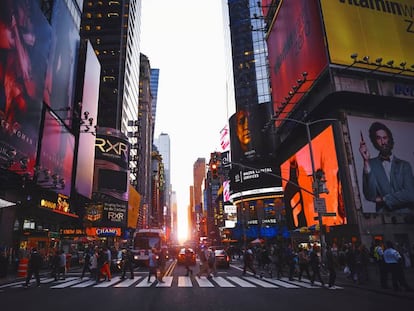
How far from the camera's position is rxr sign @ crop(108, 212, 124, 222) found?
64.2 m

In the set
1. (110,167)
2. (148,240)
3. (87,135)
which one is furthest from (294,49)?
(110,167)

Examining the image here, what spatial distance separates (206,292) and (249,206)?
2729 inches

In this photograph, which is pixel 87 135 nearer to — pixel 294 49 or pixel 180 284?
pixel 294 49

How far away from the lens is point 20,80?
25203 millimetres

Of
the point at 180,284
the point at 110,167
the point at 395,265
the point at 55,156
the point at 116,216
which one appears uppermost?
the point at 110,167

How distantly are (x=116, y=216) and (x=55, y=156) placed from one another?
3501cm

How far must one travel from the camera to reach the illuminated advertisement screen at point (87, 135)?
41.5 meters

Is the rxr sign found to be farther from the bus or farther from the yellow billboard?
the yellow billboard

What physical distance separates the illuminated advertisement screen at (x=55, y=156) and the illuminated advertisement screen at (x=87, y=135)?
315cm

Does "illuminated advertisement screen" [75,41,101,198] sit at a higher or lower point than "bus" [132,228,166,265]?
higher

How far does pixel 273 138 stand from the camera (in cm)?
8038

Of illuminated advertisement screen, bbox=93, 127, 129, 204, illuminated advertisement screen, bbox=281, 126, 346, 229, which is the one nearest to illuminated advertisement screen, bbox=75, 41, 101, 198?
illuminated advertisement screen, bbox=93, 127, 129, 204

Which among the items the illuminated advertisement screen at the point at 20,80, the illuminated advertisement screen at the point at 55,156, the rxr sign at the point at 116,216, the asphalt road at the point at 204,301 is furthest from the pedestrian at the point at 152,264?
the rxr sign at the point at 116,216

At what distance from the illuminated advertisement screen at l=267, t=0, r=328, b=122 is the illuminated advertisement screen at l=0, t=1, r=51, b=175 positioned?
28467 millimetres
